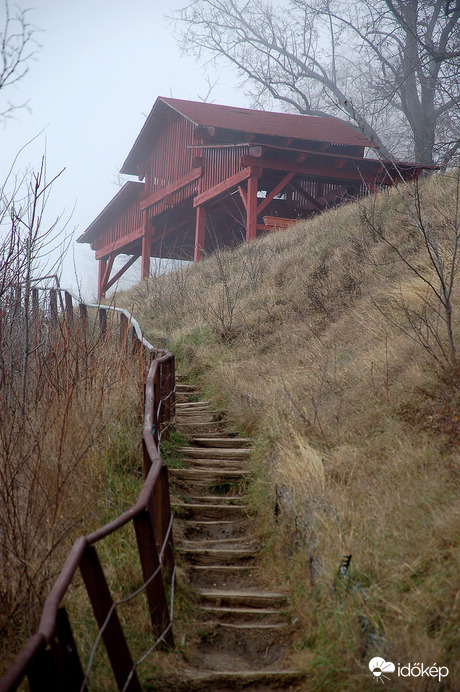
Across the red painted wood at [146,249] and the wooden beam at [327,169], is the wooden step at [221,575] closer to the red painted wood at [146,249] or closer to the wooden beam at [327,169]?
the wooden beam at [327,169]

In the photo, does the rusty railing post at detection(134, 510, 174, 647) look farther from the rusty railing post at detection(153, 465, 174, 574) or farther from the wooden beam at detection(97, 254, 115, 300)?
→ the wooden beam at detection(97, 254, 115, 300)

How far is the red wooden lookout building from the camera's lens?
17.2 m

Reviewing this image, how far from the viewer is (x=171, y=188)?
2066 centimetres

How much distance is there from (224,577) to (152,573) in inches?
59.7

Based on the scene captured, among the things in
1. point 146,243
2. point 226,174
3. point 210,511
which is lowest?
point 210,511

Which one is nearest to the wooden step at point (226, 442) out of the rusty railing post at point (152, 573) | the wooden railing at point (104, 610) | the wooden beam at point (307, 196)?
the wooden railing at point (104, 610)

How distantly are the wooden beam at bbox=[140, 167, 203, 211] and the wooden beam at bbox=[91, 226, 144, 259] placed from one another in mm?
995

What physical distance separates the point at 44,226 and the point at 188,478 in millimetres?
3126

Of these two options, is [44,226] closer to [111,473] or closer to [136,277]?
[111,473]

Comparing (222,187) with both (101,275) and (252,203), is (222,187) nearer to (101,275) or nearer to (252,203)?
(252,203)

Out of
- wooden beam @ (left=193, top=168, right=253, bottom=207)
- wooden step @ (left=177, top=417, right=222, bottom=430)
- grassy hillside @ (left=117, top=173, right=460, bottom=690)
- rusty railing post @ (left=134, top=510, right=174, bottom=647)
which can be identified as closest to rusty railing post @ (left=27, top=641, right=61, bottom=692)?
rusty railing post @ (left=134, top=510, right=174, bottom=647)

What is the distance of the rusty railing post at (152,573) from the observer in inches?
143

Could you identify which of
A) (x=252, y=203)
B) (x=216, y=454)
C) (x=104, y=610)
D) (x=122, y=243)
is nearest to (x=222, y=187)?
(x=252, y=203)

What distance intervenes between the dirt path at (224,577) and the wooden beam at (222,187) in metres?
10.6
